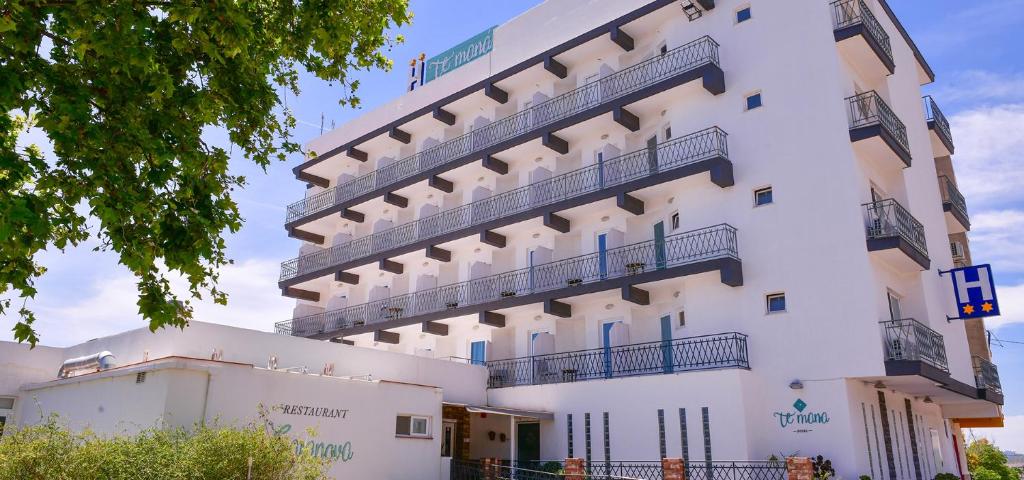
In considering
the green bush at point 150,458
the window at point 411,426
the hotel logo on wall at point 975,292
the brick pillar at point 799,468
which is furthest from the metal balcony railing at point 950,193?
the green bush at point 150,458

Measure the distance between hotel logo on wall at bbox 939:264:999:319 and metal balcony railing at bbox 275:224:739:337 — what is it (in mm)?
7854

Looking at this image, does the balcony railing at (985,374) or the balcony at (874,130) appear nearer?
the balcony at (874,130)

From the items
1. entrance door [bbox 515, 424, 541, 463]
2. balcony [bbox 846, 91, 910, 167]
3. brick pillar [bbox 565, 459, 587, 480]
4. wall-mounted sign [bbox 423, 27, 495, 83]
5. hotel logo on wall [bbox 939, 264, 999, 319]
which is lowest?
brick pillar [bbox 565, 459, 587, 480]

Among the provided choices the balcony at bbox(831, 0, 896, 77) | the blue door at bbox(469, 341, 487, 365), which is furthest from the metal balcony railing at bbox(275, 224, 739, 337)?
the balcony at bbox(831, 0, 896, 77)

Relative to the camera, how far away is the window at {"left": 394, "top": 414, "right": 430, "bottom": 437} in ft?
71.2

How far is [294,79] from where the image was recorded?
14.8 meters

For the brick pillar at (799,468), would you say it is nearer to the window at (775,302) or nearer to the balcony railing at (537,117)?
the window at (775,302)

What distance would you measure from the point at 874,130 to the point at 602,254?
9793mm

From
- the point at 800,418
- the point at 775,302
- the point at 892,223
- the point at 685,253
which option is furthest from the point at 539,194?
the point at 800,418

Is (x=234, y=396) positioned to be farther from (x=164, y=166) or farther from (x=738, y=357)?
(x=738, y=357)

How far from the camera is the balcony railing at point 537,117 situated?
25812 mm

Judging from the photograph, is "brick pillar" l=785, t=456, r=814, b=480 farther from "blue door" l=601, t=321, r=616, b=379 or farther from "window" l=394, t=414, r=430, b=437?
"window" l=394, t=414, r=430, b=437

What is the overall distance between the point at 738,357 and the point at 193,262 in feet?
52.3

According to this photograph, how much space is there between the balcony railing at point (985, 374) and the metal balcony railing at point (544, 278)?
37.3 feet
